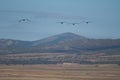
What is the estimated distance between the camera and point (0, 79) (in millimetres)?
99125

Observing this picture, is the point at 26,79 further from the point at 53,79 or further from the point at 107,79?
the point at 107,79

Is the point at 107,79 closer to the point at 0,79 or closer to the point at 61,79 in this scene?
the point at 61,79

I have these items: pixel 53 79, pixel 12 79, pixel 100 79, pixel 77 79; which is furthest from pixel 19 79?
pixel 100 79

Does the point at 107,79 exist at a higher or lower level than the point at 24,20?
lower

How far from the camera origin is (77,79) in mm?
105125

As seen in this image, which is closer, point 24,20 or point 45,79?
point 24,20

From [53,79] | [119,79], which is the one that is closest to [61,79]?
[53,79]

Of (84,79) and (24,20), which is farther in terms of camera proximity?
(84,79)

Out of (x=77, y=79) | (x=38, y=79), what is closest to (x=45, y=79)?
(x=38, y=79)

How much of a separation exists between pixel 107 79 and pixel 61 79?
12954mm

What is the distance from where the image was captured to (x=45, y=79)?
103125 mm

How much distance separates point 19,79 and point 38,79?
204 inches

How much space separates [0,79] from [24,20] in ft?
55.8

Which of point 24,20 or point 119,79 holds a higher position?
point 24,20
